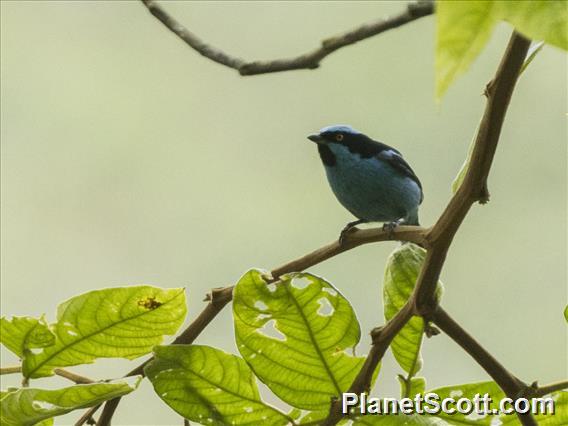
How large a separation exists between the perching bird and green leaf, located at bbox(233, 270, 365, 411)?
2.13 meters

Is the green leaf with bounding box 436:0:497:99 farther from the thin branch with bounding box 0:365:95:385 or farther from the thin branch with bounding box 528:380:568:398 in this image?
the thin branch with bounding box 0:365:95:385

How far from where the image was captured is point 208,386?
1.19 m

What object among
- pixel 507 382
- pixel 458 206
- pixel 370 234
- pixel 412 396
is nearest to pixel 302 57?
pixel 458 206

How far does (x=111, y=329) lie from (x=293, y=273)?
0.31 meters

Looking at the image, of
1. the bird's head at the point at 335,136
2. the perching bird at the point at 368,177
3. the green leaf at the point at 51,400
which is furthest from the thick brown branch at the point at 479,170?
the bird's head at the point at 335,136

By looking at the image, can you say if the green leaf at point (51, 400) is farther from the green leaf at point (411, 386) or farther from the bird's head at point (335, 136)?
the bird's head at point (335, 136)

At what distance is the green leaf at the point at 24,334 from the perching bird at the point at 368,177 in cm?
226

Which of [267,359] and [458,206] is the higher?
[458,206]

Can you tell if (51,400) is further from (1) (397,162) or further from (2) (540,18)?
(1) (397,162)

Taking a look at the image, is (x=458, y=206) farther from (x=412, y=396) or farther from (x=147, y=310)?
(x=147, y=310)

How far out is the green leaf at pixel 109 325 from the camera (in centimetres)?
120

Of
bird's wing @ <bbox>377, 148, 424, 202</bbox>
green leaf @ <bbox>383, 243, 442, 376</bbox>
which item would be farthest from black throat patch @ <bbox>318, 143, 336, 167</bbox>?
green leaf @ <bbox>383, 243, 442, 376</bbox>

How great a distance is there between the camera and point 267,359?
1.21 meters

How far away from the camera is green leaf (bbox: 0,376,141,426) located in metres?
1.02
